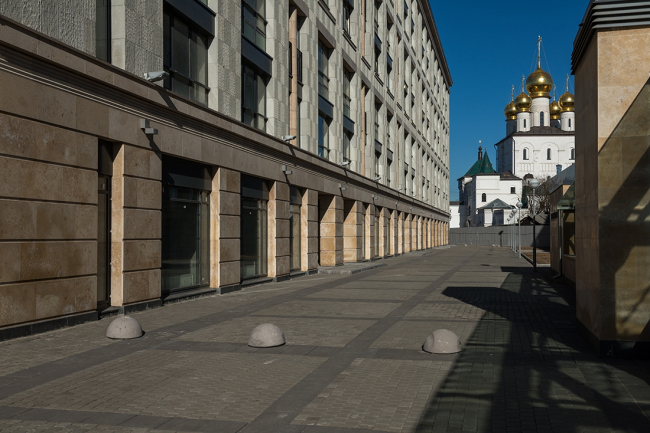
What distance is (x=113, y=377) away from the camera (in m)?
7.37

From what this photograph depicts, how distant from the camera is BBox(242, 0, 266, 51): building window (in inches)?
777

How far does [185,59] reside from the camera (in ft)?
52.5

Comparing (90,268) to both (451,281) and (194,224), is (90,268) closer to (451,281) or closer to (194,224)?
(194,224)

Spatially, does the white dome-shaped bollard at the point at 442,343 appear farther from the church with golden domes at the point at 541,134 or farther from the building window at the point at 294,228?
the church with golden domes at the point at 541,134

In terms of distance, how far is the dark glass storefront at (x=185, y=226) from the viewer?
14867mm

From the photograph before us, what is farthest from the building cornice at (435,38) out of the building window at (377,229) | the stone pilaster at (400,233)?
the building window at (377,229)

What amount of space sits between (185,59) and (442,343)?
10.6 m

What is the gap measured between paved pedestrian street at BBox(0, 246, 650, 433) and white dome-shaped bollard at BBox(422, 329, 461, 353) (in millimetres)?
139

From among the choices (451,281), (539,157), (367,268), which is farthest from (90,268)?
(539,157)

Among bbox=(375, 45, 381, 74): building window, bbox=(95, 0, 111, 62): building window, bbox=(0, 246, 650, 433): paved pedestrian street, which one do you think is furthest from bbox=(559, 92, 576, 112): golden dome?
bbox=(95, 0, 111, 62): building window

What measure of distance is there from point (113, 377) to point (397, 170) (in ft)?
126

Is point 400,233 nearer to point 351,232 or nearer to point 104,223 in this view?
point 351,232

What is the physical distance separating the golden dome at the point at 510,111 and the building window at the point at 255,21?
115 meters

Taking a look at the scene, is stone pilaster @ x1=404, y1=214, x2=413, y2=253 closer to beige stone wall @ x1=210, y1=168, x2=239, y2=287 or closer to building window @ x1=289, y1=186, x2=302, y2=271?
building window @ x1=289, y1=186, x2=302, y2=271
